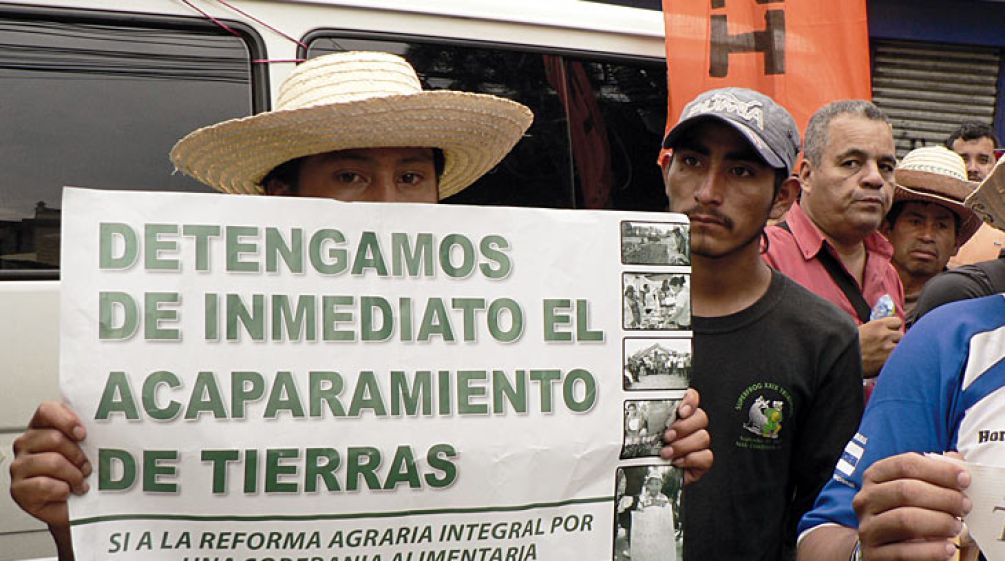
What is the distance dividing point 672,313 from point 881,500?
59 centimetres

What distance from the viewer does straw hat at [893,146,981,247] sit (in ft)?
16.0

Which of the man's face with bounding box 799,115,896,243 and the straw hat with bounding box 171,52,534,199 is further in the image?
the man's face with bounding box 799,115,896,243

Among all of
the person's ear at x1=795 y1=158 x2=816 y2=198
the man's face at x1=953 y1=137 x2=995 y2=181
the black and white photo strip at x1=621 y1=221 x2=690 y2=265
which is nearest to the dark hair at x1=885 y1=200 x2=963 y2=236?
the person's ear at x1=795 y1=158 x2=816 y2=198

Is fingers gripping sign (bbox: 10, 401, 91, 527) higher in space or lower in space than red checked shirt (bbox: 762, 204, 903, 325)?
lower

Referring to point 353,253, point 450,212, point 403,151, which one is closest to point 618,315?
point 450,212

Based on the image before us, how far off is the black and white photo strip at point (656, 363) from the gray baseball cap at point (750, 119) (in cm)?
78

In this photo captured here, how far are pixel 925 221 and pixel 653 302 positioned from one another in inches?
124

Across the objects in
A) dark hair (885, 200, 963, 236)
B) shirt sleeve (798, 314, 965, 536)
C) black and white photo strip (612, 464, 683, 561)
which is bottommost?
black and white photo strip (612, 464, 683, 561)

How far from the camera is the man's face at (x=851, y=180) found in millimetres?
4289

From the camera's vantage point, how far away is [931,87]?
10.6 meters

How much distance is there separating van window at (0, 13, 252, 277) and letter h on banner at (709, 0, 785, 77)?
2.17 metres

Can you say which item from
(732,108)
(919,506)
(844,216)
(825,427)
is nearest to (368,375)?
(919,506)

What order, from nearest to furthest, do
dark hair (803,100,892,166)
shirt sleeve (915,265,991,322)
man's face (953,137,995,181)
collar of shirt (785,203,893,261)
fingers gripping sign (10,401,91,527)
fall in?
fingers gripping sign (10,401,91,527)
shirt sleeve (915,265,991,322)
collar of shirt (785,203,893,261)
dark hair (803,100,892,166)
man's face (953,137,995,181)

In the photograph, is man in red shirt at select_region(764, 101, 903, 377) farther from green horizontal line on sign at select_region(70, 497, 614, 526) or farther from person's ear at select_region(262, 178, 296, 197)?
green horizontal line on sign at select_region(70, 497, 614, 526)
